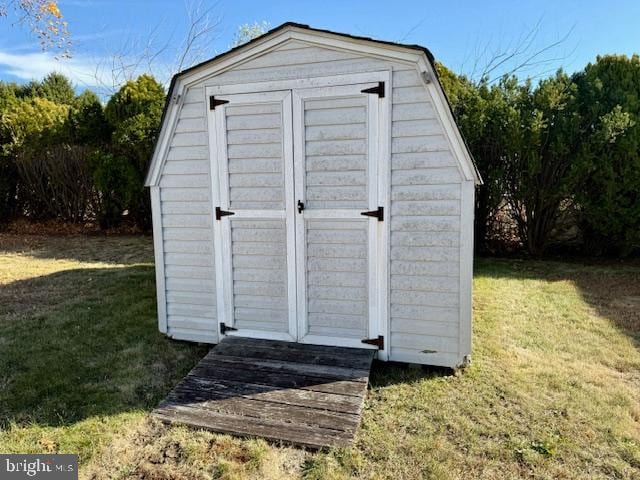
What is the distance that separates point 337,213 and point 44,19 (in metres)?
6.40

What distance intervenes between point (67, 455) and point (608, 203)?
6.56 metres

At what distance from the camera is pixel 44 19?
266 inches

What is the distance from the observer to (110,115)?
9.33 metres

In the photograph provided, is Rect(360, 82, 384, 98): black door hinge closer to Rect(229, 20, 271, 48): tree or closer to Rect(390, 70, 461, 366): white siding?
Rect(390, 70, 461, 366): white siding

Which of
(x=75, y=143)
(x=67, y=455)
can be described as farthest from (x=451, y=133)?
(x=75, y=143)

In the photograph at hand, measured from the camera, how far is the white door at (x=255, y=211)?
3.29 meters

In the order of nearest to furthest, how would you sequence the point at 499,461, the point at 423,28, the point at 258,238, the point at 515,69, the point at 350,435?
the point at 499,461 < the point at 350,435 < the point at 258,238 < the point at 515,69 < the point at 423,28

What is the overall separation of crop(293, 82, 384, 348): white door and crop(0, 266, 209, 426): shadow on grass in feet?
3.68

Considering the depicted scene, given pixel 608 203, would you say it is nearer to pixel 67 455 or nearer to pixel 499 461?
pixel 499 461

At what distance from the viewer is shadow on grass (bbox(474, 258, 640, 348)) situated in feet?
14.1

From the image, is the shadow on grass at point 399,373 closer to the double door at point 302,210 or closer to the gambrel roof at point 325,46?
the double door at point 302,210

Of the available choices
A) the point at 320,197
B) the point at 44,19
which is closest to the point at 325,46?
the point at 320,197

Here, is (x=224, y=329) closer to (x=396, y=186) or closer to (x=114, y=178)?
(x=396, y=186)

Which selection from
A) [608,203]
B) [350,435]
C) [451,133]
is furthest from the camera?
[608,203]
